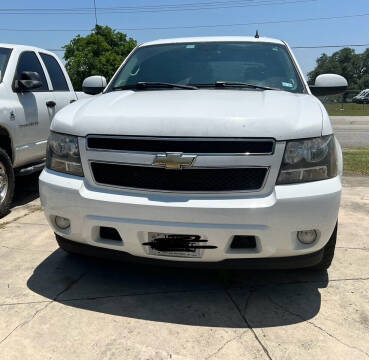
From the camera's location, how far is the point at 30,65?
18.5 feet

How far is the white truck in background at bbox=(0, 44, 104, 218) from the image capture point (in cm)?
486

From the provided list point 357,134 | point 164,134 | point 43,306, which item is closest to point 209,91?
point 164,134

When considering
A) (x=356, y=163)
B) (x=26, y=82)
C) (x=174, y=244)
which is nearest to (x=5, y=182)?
(x=26, y=82)

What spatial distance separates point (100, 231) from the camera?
2.82 metres

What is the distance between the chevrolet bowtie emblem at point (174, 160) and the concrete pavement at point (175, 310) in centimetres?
95

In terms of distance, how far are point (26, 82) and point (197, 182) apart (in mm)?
3343

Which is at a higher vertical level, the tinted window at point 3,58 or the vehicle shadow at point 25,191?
the tinted window at point 3,58

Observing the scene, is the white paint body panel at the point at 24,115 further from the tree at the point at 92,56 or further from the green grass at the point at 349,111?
the tree at the point at 92,56

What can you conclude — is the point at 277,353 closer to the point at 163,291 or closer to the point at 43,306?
the point at 163,291

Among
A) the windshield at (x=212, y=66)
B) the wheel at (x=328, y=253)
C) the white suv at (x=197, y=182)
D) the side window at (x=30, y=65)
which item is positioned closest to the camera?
the white suv at (x=197, y=182)

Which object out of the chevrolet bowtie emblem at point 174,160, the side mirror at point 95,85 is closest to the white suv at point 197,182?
the chevrolet bowtie emblem at point 174,160

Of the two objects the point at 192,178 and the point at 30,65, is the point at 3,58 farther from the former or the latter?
the point at 192,178

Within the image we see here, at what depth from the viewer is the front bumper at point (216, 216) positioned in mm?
2518

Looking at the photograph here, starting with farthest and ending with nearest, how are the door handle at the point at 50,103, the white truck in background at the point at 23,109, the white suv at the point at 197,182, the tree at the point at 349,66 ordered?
1. the tree at the point at 349,66
2. the door handle at the point at 50,103
3. the white truck in background at the point at 23,109
4. the white suv at the point at 197,182
